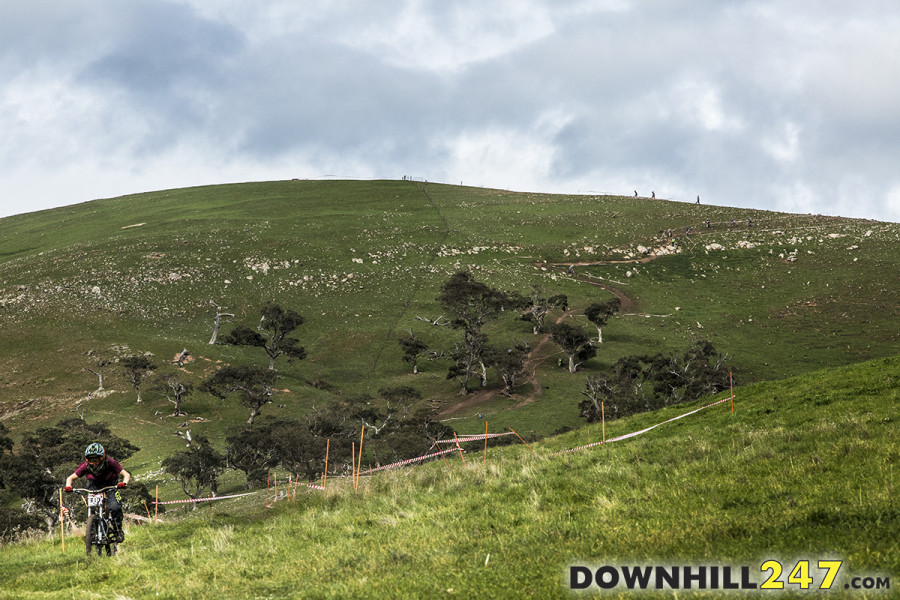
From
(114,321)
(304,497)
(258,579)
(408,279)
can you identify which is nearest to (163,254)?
(114,321)

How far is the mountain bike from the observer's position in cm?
1350

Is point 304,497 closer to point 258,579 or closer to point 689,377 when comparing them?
point 258,579

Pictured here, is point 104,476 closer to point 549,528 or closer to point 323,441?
point 549,528

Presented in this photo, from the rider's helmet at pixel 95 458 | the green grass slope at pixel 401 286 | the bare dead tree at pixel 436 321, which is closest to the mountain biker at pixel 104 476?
the rider's helmet at pixel 95 458

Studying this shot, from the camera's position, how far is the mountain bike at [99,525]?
44.3ft

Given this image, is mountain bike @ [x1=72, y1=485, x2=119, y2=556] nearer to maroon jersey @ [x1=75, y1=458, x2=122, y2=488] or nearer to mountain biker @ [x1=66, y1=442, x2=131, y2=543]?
mountain biker @ [x1=66, y1=442, x2=131, y2=543]

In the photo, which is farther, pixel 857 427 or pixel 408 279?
pixel 408 279

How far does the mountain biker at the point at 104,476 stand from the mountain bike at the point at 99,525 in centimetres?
8

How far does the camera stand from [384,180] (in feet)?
646

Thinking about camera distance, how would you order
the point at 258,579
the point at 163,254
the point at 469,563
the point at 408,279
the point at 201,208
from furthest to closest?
1. the point at 201,208
2. the point at 163,254
3. the point at 408,279
4. the point at 258,579
5. the point at 469,563

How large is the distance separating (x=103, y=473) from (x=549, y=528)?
9.32 m

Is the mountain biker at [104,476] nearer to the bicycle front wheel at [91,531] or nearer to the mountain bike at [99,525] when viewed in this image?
the mountain bike at [99,525]

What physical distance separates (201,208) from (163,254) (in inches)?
1880

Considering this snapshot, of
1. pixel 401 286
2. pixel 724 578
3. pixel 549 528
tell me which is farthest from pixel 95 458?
pixel 401 286
